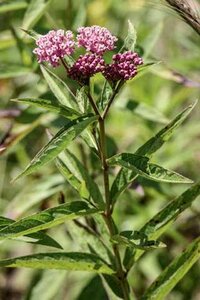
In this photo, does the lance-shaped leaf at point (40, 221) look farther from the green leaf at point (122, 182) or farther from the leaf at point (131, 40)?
the leaf at point (131, 40)

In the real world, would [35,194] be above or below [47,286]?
above

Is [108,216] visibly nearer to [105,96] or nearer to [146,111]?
[105,96]

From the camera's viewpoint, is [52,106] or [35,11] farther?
[35,11]

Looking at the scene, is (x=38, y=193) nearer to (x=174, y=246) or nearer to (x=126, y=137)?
(x=126, y=137)

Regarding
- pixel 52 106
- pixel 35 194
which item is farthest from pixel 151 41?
pixel 52 106

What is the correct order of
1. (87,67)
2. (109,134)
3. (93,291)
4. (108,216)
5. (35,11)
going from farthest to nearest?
(109,134), (93,291), (35,11), (108,216), (87,67)

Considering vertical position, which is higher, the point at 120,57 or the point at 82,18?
the point at 120,57

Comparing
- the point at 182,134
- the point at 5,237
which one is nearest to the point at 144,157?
the point at 5,237
